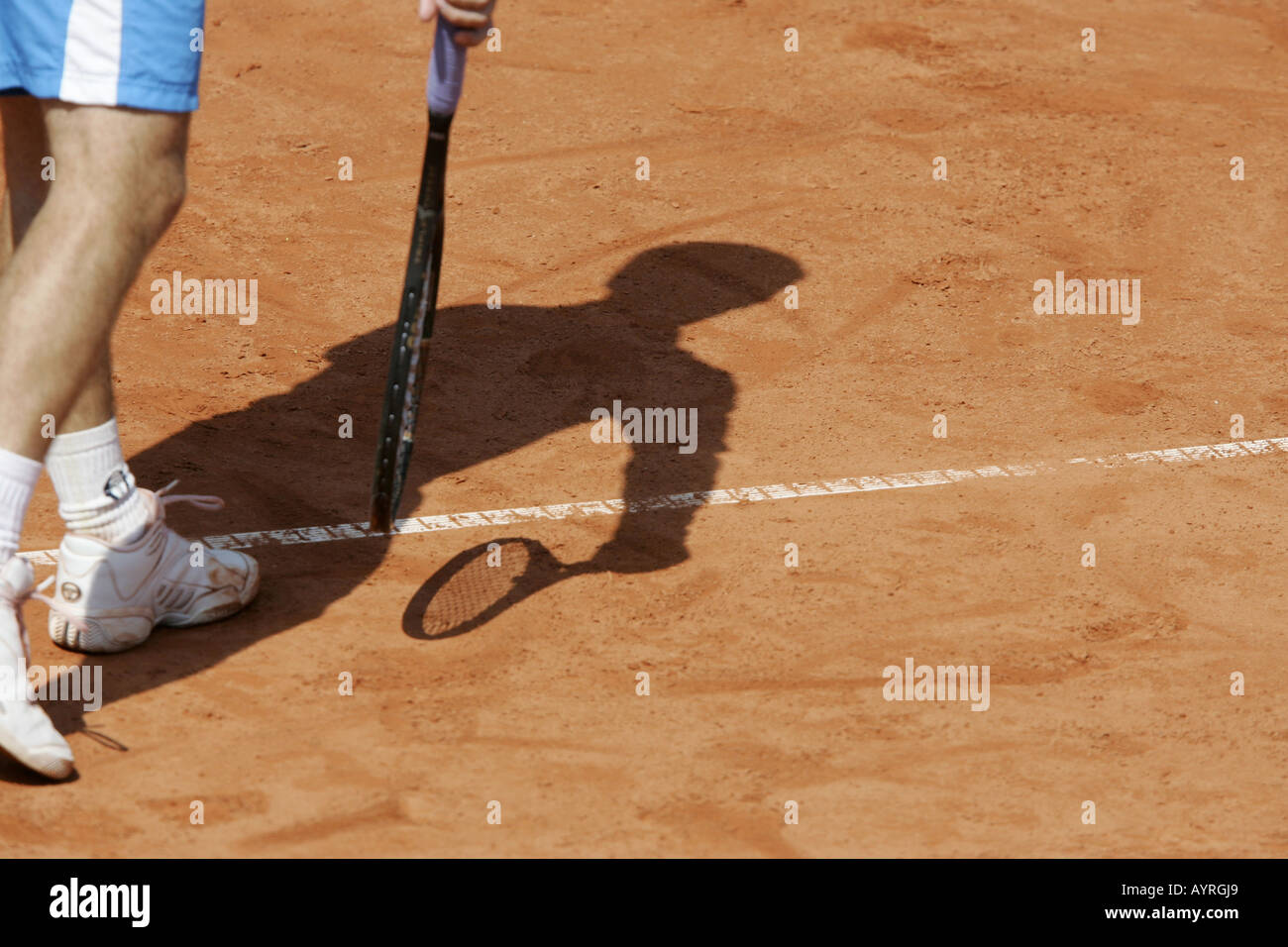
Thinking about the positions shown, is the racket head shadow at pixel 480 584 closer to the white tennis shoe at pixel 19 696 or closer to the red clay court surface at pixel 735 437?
the red clay court surface at pixel 735 437

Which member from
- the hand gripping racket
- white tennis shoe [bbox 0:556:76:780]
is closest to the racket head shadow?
the hand gripping racket

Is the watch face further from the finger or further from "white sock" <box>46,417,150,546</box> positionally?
the finger

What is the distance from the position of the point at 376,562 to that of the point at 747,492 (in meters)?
1.16

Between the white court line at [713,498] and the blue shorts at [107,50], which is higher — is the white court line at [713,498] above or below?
below

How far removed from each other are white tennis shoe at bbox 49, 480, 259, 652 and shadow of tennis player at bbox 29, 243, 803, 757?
5 centimetres

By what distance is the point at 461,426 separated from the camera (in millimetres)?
5285

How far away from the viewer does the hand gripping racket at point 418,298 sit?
11.7 feet

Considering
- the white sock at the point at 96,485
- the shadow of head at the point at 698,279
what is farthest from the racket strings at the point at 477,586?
the shadow of head at the point at 698,279

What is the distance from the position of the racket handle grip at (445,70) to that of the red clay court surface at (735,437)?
132 cm

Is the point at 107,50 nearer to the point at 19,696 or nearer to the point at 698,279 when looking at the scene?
the point at 19,696

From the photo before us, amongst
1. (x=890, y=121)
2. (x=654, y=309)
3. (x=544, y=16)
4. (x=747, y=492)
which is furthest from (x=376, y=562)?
(x=544, y=16)

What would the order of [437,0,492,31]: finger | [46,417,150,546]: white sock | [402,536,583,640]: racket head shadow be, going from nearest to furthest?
1. [437,0,492,31]: finger
2. [46,417,150,546]: white sock
3. [402,536,583,640]: racket head shadow

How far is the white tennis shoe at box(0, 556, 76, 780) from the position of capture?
3235mm

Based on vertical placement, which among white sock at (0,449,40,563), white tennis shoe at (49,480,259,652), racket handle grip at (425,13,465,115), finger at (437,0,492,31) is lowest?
white tennis shoe at (49,480,259,652)
